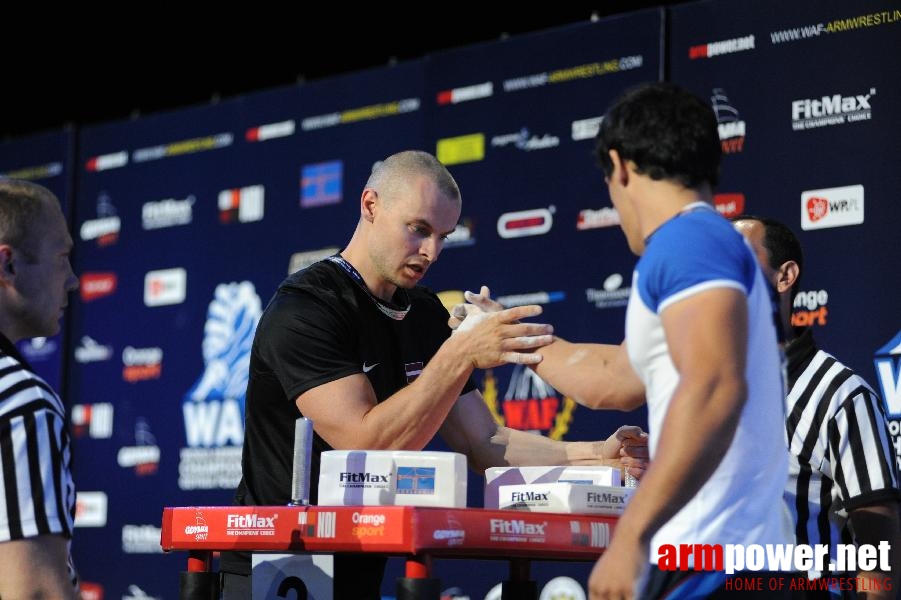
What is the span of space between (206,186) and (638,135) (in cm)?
473

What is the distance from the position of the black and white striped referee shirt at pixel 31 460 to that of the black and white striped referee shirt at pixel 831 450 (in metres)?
1.86

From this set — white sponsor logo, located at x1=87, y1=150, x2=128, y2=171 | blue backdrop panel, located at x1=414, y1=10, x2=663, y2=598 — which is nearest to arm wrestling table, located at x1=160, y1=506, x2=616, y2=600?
blue backdrop panel, located at x1=414, y1=10, x2=663, y2=598

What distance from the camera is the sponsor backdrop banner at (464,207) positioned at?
4.21 meters

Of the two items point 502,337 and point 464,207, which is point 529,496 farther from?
point 464,207

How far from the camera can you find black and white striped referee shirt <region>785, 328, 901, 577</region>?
295 centimetres

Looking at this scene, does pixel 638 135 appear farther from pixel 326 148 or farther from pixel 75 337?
pixel 75 337

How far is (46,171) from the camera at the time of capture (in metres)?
6.94

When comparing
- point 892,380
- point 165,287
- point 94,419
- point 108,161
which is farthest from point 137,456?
point 892,380

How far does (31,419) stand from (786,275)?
6.89 feet

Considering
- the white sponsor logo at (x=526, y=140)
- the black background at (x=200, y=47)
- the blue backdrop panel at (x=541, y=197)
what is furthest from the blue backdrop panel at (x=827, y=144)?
the black background at (x=200, y=47)

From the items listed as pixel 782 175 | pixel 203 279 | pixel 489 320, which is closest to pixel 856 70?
pixel 782 175

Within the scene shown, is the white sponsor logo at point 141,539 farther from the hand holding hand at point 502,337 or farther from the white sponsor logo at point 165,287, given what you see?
the hand holding hand at point 502,337

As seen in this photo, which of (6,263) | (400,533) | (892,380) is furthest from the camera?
(892,380)

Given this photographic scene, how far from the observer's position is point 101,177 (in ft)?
22.0
